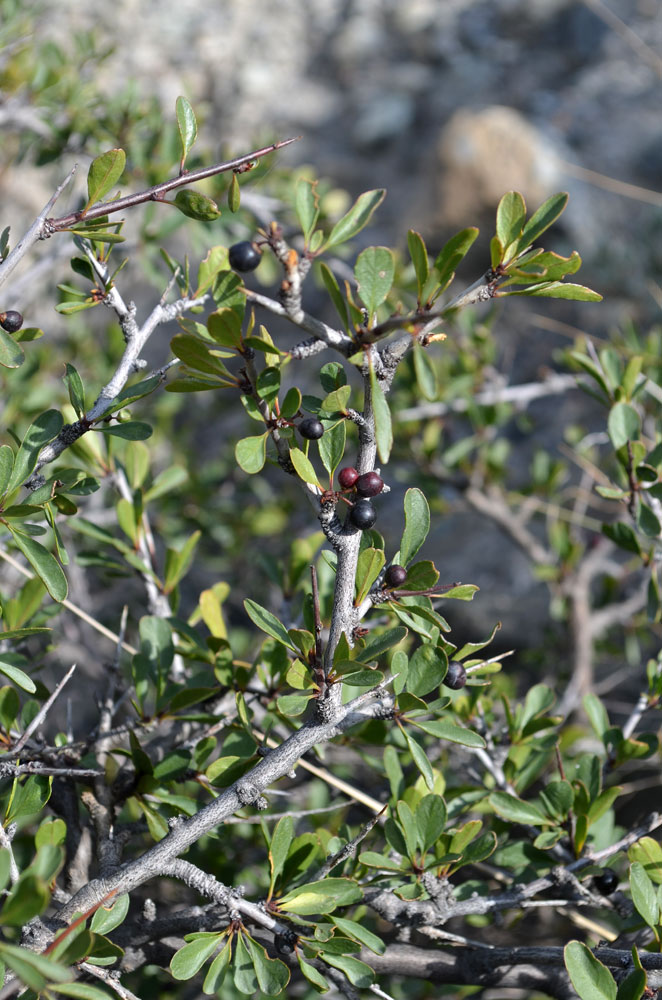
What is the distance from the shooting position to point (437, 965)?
120 centimetres

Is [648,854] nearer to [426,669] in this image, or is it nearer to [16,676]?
[426,669]

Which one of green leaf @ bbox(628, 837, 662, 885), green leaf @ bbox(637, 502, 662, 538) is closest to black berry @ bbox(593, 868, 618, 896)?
green leaf @ bbox(628, 837, 662, 885)

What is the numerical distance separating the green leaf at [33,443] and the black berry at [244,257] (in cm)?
40

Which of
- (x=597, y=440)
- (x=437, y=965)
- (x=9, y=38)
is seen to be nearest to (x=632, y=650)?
(x=597, y=440)

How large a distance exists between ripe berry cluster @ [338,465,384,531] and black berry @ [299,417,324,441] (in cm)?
6

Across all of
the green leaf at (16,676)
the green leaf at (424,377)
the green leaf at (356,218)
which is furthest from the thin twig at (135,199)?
the green leaf at (16,676)

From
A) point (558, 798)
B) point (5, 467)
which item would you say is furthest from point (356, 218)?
point (558, 798)

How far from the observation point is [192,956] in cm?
96

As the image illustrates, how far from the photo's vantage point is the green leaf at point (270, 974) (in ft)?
3.11

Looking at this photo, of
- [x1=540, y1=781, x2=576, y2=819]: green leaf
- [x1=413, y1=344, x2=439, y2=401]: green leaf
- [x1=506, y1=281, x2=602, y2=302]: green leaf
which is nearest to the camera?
[x1=506, y1=281, x2=602, y2=302]: green leaf

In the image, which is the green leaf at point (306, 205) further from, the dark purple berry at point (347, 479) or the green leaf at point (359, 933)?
the green leaf at point (359, 933)

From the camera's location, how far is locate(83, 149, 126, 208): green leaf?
0.97 meters

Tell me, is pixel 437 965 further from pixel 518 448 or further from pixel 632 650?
pixel 518 448

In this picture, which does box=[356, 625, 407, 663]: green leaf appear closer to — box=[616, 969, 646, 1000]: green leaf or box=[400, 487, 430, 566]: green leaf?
box=[400, 487, 430, 566]: green leaf
